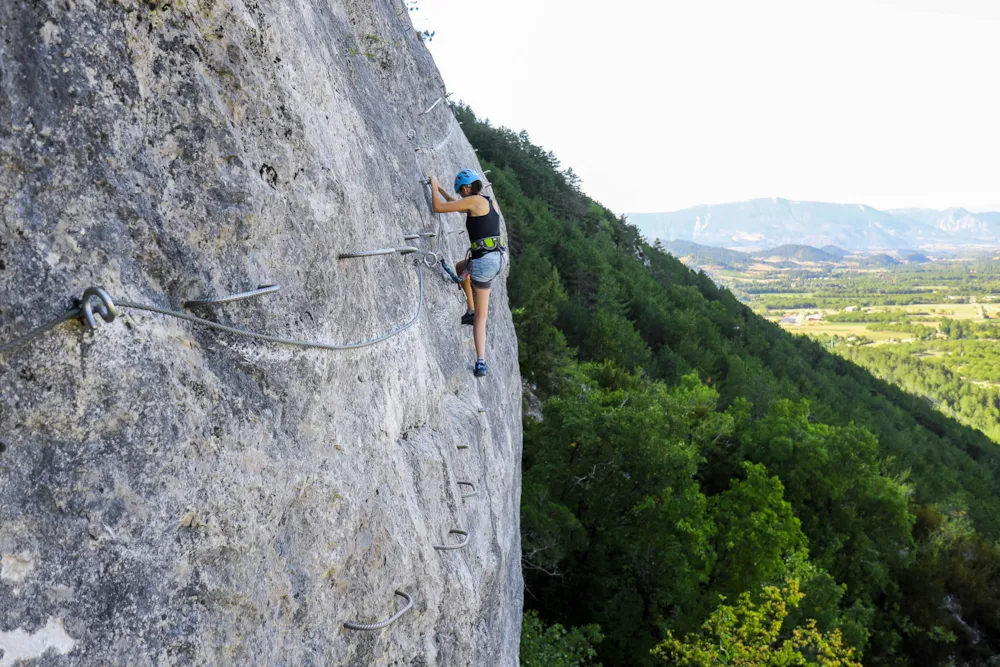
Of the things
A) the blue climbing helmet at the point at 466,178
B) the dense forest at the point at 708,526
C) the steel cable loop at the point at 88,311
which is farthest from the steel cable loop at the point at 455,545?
the dense forest at the point at 708,526

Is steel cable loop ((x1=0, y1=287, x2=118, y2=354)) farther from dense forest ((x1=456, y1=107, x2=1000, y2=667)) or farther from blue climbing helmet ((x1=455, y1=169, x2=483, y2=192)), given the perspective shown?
dense forest ((x1=456, y1=107, x2=1000, y2=667))

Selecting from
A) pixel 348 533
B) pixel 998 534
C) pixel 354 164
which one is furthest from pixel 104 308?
pixel 998 534

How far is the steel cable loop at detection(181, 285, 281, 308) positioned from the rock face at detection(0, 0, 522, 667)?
0.04 m

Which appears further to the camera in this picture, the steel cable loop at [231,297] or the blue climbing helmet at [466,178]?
the blue climbing helmet at [466,178]

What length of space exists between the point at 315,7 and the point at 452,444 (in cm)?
396

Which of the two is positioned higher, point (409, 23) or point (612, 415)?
point (409, 23)

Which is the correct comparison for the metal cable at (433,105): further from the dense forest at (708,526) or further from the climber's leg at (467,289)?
the dense forest at (708,526)

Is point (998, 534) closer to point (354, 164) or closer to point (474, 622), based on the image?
point (474, 622)

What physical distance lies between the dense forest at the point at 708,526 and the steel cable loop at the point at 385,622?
11.4 meters

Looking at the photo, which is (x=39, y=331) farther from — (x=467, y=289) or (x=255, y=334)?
(x=467, y=289)

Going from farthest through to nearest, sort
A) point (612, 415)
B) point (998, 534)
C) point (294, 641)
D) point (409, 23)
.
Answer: point (998, 534) < point (612, 415) < point (409, 23) < point (294, 641)

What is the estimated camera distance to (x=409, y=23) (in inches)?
356

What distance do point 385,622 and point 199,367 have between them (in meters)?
2.26

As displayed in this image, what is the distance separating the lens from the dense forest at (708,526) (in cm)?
1817
